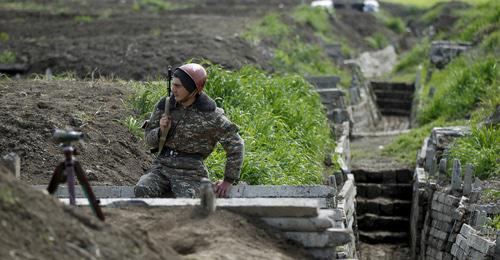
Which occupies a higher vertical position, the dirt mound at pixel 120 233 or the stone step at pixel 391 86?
the dirt mound at pixel 120 233

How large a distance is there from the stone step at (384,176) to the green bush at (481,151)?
2.51 meters

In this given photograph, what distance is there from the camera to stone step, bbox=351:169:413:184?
65.8 ft

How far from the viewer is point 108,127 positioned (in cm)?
1322

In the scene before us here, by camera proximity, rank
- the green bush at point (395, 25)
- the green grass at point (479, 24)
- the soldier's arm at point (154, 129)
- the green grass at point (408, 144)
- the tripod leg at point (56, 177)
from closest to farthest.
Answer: the tripod leg at point (56, 177)
the soldier's arm at point (154, 129)
the green grass at point (408, 144)
the green grass at point (479, 24)
the green bush at point (395, 25)

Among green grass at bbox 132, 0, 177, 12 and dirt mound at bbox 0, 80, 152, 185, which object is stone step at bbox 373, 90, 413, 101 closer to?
green grass at bbox 132, 0, 177, 12

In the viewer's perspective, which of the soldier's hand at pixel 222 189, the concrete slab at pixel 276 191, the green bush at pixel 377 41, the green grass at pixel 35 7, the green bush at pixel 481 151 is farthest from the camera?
the green bush at pixel 377 41

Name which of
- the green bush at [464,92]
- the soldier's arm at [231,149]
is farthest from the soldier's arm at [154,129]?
the green bush at [464,92]

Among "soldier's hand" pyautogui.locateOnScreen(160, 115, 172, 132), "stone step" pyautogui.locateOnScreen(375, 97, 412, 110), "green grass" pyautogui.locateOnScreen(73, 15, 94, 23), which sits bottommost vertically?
"stone step" pyautogui.locateOnScreen(375, 97, 412, 110)

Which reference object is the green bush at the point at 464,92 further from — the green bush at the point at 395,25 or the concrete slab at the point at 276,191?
the green bush at the point at 395,25

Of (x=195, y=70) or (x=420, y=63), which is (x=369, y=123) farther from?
(x=195, y=70)

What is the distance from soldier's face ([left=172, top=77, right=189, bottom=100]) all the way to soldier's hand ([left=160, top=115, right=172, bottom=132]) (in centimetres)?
22

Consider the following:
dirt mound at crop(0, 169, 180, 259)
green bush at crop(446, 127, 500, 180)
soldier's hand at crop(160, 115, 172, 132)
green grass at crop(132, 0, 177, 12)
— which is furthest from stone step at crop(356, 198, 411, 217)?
green grass at crop(132, 0, 177, 12)

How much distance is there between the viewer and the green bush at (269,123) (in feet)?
41.4

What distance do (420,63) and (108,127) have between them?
76.4 feet
